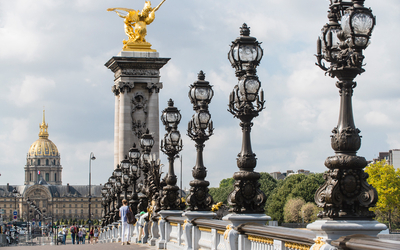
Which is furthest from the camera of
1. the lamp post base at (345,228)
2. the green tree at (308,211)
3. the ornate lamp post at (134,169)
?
the green tree at (308,211)

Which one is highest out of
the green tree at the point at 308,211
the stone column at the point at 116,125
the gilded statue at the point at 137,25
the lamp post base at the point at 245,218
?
the gilded statue at the point at 137,25

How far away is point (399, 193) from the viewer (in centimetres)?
8975

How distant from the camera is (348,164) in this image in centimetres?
994

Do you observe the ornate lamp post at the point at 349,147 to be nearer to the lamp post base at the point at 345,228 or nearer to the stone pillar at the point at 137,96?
the lamp post base at the point at 345,228

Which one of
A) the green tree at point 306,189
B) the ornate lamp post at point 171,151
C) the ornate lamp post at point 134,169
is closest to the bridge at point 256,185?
the ornate lamp post at point 171,151

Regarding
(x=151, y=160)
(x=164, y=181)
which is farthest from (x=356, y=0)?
(x=151, y=160)

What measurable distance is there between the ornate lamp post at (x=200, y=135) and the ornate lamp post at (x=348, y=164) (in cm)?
1072

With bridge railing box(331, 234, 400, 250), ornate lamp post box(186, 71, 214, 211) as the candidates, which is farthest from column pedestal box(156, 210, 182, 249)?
bridge railing box(331, 234, 400, 250)

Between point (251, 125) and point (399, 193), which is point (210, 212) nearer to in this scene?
point (251, 125)

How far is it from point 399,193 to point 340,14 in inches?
3249

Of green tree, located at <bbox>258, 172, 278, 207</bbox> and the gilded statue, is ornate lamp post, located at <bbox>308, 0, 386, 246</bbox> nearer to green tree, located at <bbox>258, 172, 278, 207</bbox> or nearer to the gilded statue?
the gilded statue

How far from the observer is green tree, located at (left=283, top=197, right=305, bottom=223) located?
10031cm

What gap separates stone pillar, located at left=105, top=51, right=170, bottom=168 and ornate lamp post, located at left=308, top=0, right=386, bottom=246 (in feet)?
185

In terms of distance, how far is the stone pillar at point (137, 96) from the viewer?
6656cm
